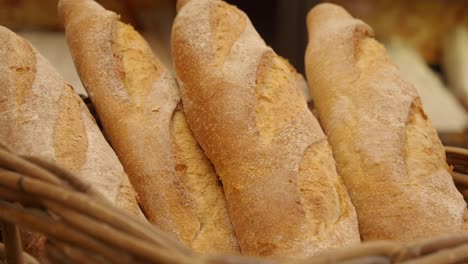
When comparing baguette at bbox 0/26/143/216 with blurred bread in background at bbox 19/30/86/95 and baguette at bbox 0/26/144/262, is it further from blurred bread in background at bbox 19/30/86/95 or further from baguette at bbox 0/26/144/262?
blurred bread in background at bbox 19/30/86/95

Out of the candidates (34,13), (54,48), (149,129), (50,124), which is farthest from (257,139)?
(34,13)

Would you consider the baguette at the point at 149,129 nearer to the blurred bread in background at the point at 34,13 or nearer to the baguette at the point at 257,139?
the baguette at the point at 257,139

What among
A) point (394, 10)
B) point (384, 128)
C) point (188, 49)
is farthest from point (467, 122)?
point (188, 49)

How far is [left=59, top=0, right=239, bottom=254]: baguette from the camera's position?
39.9 inches

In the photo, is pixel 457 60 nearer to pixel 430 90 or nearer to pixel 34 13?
pixel 430 90

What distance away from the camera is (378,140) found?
3.52ft

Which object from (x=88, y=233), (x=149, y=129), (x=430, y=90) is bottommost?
(x=430, y=90)

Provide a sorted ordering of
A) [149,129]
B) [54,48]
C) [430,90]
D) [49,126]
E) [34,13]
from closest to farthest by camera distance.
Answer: [49,126], [149,129], [54,48], [34,13], [430,90]

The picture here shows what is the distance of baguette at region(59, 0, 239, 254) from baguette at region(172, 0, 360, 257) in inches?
1.5

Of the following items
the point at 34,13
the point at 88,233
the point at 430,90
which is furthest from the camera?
the point at 430,90

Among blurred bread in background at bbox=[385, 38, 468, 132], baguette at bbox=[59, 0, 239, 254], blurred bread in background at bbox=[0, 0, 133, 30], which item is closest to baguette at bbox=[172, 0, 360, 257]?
baguette at bbox=[59, 0, 239, 254]

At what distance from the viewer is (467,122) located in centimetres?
228

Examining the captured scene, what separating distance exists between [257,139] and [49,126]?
12.2 inches

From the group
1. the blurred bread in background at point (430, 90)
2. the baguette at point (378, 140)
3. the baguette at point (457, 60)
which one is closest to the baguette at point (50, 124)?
the baguette at point (378, 140)
